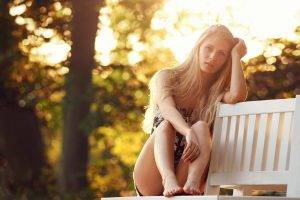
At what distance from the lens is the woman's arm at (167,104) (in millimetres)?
4641

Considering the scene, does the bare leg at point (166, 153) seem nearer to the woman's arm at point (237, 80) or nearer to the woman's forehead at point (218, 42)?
the woman's arm at point (237, 80)

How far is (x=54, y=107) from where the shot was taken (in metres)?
14.0

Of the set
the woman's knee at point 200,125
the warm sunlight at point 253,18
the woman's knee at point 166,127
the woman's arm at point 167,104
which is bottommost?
the woman's knee at point 166,127

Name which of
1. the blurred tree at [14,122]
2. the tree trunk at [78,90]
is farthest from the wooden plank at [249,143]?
the blurred tree at [14,122]

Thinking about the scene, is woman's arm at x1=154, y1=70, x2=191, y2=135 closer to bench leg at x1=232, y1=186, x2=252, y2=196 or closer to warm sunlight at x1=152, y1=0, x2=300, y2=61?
bench leg at x1=232, y1=186, x2=252, y2=196

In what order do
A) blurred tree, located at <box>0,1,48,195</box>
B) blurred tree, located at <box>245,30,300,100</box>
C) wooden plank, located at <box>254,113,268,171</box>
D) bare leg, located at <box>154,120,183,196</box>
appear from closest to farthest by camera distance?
bare leg, located at <box>154,120,183,196</box> < wooden plank, located at <box>254,113,268,171</box> < blurred tree, located at <box>245,30,300,100</box> < blurred tree, located at <box>0,1,48,195</box>

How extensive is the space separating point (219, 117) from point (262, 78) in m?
6.50

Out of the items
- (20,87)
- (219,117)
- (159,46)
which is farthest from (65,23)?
(219,117)

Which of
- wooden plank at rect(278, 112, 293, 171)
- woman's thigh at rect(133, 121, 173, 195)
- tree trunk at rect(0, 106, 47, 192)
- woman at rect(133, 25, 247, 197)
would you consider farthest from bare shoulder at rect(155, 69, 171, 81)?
tree trunk at rect(0, 106, 47, 192)

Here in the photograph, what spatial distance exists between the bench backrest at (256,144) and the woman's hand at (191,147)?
0.27 metres

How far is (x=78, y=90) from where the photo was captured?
1210 cm

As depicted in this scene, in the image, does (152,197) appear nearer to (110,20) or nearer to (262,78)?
(262,78)

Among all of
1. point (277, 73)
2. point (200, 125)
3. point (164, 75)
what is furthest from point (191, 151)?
point (277, 73)

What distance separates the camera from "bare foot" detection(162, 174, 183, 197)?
4352 mm
